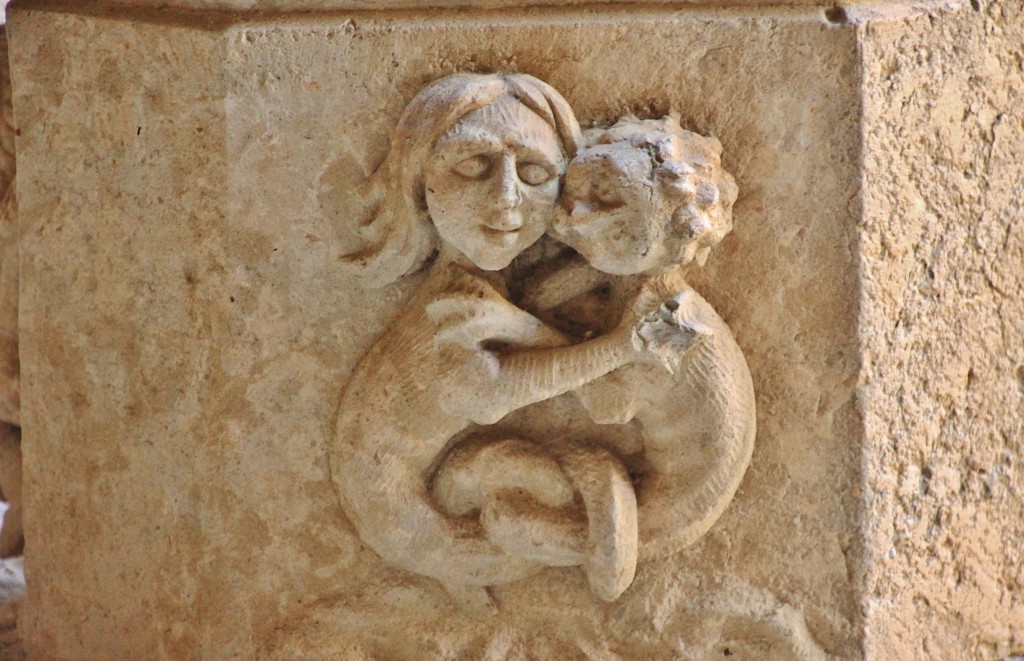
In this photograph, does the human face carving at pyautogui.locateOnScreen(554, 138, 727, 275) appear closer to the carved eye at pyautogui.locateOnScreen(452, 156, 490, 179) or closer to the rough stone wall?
the carved eye at pyautogui.locateOnScreen(452, 156, 490, 179)

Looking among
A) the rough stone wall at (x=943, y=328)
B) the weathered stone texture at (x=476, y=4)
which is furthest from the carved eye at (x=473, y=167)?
the rough stone wall at (x=943, y=328)

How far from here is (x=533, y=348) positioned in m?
1.88

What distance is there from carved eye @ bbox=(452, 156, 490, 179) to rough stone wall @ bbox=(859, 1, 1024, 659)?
0.54 meters

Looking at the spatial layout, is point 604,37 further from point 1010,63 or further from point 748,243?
point 1010,63

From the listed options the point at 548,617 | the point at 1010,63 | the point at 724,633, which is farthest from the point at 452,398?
the point at 1010,63

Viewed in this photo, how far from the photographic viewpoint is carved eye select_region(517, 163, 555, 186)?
1.79m

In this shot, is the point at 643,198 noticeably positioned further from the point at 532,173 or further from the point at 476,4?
the point at 476,4

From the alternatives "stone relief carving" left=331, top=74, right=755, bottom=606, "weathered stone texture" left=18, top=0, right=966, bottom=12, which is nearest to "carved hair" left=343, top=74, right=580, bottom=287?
"stone relief carving" left=331, top=74, right=755, bottom=606

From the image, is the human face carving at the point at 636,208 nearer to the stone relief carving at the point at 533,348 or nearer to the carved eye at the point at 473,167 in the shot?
the stone relief carving at the point at 533,348

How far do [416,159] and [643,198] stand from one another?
314mm

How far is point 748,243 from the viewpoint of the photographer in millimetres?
1905

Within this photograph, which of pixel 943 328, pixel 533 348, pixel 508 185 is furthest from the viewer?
pixel 943 328

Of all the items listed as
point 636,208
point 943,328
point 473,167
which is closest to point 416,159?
point 473,167

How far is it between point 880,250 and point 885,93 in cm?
22
